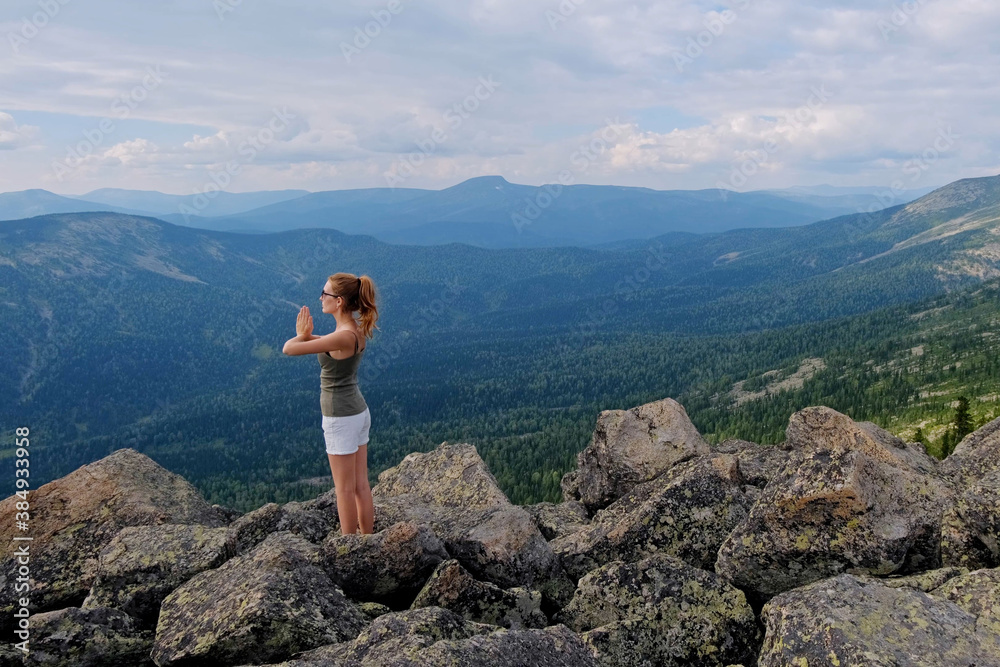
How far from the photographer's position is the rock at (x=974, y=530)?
Result: 1237 cm

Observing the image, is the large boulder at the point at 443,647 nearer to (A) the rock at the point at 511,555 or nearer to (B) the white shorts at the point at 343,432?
(A) the rock at the point at 511,555

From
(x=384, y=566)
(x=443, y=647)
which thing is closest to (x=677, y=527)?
(x=384, y=566)

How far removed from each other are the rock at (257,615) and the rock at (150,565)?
1.83m

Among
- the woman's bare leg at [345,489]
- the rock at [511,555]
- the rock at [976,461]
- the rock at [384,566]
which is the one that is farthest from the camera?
the rock at [976,461]

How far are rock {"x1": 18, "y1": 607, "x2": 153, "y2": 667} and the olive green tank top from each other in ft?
21.3

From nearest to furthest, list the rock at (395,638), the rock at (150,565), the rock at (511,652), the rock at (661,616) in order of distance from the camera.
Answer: the rock at (511,652) → the rock at (395,638) → the rock at (661,616) → the rock at (150,565)

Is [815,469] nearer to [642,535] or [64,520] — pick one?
[642,535]

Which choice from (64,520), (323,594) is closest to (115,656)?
(323,594)

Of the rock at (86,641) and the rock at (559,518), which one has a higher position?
the rock at (86,641)

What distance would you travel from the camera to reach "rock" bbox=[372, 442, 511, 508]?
23219 millimetres

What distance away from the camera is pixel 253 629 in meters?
12.1

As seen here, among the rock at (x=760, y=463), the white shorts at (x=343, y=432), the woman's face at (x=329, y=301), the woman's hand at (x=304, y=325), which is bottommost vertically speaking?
the rock at (x=760, y=463)

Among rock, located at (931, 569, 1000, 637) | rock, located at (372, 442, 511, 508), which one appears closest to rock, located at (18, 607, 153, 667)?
rock, located at (372, 442, 511, 508)

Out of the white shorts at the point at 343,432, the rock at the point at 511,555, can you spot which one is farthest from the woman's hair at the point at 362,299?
the rock at the point at 511,555
